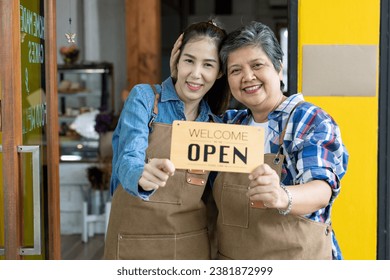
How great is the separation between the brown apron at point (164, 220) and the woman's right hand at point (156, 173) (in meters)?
0.30

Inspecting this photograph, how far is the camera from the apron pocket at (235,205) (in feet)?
5.19

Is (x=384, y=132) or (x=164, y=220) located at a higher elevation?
(x=384, y=132)

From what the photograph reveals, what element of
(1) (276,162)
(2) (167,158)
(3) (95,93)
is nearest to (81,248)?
(3) (95,93)

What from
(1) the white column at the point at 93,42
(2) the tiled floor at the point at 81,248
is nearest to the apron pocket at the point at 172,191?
(2) the tiled floor at the point at 81,248

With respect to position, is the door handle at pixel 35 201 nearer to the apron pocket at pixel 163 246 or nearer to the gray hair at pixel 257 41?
the apron pocket at pixel 163 246

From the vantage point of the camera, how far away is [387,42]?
2197 mm

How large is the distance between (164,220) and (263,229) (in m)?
0.34

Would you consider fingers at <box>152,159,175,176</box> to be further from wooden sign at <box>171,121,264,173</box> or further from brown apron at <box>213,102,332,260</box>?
brown apron at <box>213,102,332,260</box>

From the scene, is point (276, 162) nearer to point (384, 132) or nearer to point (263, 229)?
point (263, 229)

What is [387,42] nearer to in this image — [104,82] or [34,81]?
[34,81]

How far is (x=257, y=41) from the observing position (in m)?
1.55
